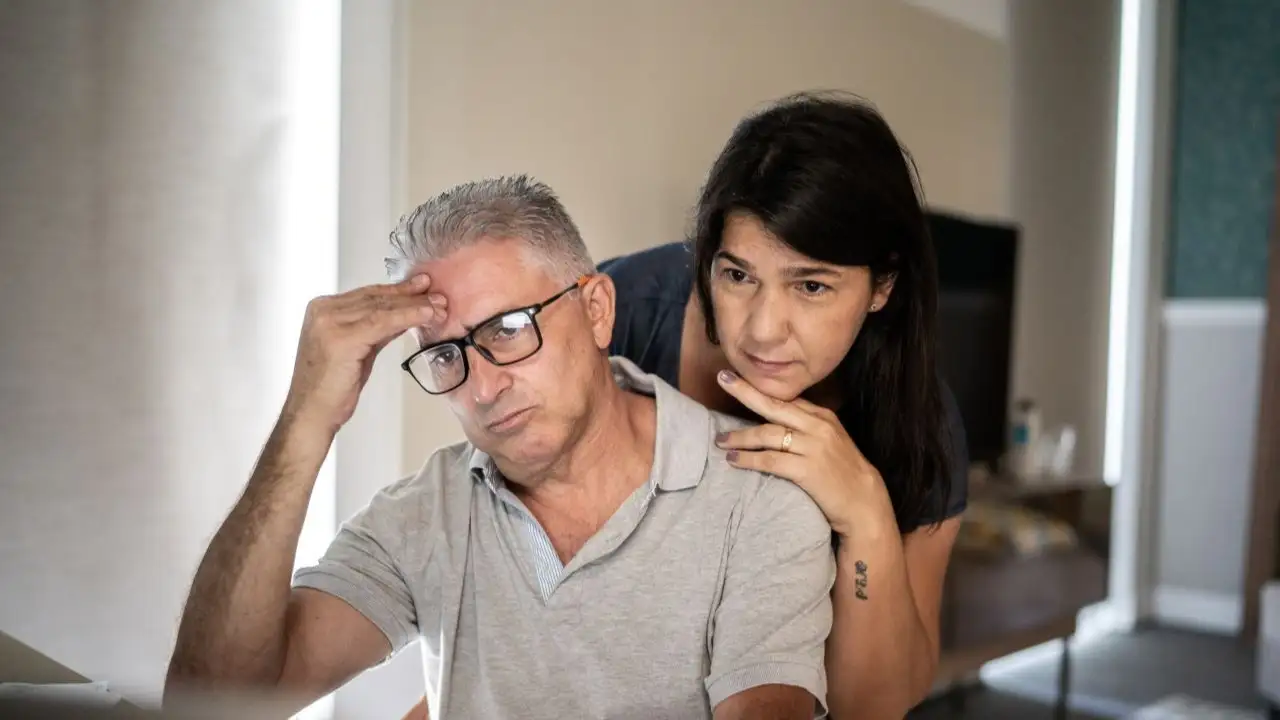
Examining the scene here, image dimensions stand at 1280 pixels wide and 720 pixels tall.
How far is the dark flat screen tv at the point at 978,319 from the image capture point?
3564mm

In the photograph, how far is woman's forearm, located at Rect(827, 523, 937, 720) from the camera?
51.8 inches

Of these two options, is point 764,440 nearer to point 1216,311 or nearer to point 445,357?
point 445,357

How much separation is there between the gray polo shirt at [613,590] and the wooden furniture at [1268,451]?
3.87 metres

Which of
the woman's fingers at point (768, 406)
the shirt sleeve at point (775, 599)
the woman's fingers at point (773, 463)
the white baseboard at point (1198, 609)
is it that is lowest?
the white baseboard at point (1198, 609)

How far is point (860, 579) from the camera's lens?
4.32ft

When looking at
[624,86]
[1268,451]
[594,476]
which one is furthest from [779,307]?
[1268,451]

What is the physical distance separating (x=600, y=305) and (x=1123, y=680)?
3410 mm

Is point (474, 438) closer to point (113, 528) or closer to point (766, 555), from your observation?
point (766, 555)

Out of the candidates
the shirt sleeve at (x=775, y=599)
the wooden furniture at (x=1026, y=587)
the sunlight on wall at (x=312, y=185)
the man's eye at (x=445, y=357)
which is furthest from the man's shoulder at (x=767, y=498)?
the wooden furniture at (x=1026, y=587)

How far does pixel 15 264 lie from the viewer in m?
1.72

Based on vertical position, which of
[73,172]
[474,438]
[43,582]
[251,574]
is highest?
[73,172]

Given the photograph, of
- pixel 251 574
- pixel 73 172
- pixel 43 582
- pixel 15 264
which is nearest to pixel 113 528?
pixel 43 582

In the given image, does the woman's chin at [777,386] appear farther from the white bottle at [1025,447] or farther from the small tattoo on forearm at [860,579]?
the white bottle at [1025,447]

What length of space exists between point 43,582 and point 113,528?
0.15 m
